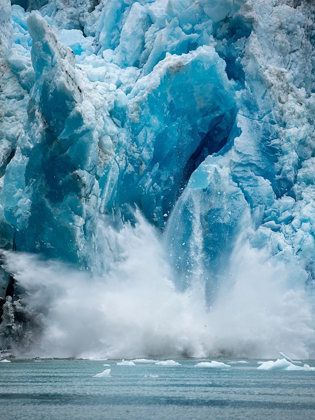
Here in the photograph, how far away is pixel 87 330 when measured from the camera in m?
20.7

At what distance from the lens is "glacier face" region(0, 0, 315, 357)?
20047mm

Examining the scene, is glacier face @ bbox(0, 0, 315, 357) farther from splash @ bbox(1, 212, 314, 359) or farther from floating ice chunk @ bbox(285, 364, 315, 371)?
floating ice chunk @ bbox(285, 364, 315, 371)

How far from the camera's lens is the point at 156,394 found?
1136 centimetres

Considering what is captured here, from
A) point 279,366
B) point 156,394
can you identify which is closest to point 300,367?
point 279,366

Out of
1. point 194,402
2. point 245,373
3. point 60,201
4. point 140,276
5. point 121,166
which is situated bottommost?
point 194,402

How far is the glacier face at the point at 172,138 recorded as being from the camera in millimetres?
20047

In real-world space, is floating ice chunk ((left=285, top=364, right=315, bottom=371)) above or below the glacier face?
below

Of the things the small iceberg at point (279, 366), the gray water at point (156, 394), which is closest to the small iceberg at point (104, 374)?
the gray water at point (156, 394)

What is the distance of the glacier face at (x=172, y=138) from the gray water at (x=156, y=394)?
498 cm

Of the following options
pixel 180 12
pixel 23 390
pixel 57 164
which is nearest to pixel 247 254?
pixel 57 164

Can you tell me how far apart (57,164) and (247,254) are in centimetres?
639

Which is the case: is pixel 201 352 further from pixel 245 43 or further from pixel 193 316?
pixel 245 43

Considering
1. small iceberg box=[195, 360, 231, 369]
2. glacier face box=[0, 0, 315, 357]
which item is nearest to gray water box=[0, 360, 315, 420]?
small iceberg box=[195, 360, 231, 369]

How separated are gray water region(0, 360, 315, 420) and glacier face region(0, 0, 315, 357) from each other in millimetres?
4982
